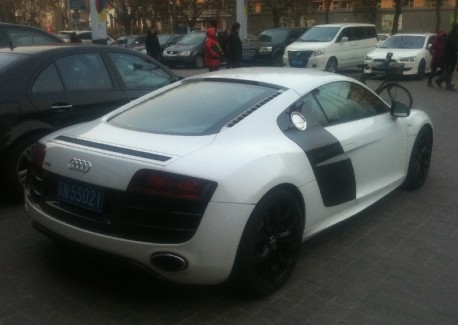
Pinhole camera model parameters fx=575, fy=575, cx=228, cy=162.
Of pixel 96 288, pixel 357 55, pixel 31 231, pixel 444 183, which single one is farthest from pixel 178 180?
pixel 357 55

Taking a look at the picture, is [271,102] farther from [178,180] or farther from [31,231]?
[31,231]

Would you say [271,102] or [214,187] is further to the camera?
[271,102]

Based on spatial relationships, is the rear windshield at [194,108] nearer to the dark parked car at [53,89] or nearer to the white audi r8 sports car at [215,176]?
the white audi r8 sports car at [215,176]

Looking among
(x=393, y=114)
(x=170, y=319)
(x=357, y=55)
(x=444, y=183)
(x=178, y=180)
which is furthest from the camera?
(x=357, y=55)

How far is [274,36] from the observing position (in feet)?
78.0

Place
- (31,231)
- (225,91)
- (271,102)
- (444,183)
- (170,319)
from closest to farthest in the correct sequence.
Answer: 1. (170,319)
2. (271,102)
3. (225,91)
4. (31,231)
5. (444,183)

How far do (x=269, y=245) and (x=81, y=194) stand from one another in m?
1.19

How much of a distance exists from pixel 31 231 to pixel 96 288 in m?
1.28

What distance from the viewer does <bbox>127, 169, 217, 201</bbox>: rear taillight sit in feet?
10.3

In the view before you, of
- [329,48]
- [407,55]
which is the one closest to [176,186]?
[407,55]

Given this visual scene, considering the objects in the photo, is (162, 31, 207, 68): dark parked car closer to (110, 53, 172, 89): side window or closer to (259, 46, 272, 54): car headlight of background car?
(259, 46, 272, 54): car headlight of background car

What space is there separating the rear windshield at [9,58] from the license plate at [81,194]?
229cm

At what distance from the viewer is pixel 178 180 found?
3146mm

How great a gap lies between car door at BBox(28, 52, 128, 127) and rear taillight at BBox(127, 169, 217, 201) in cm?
260
